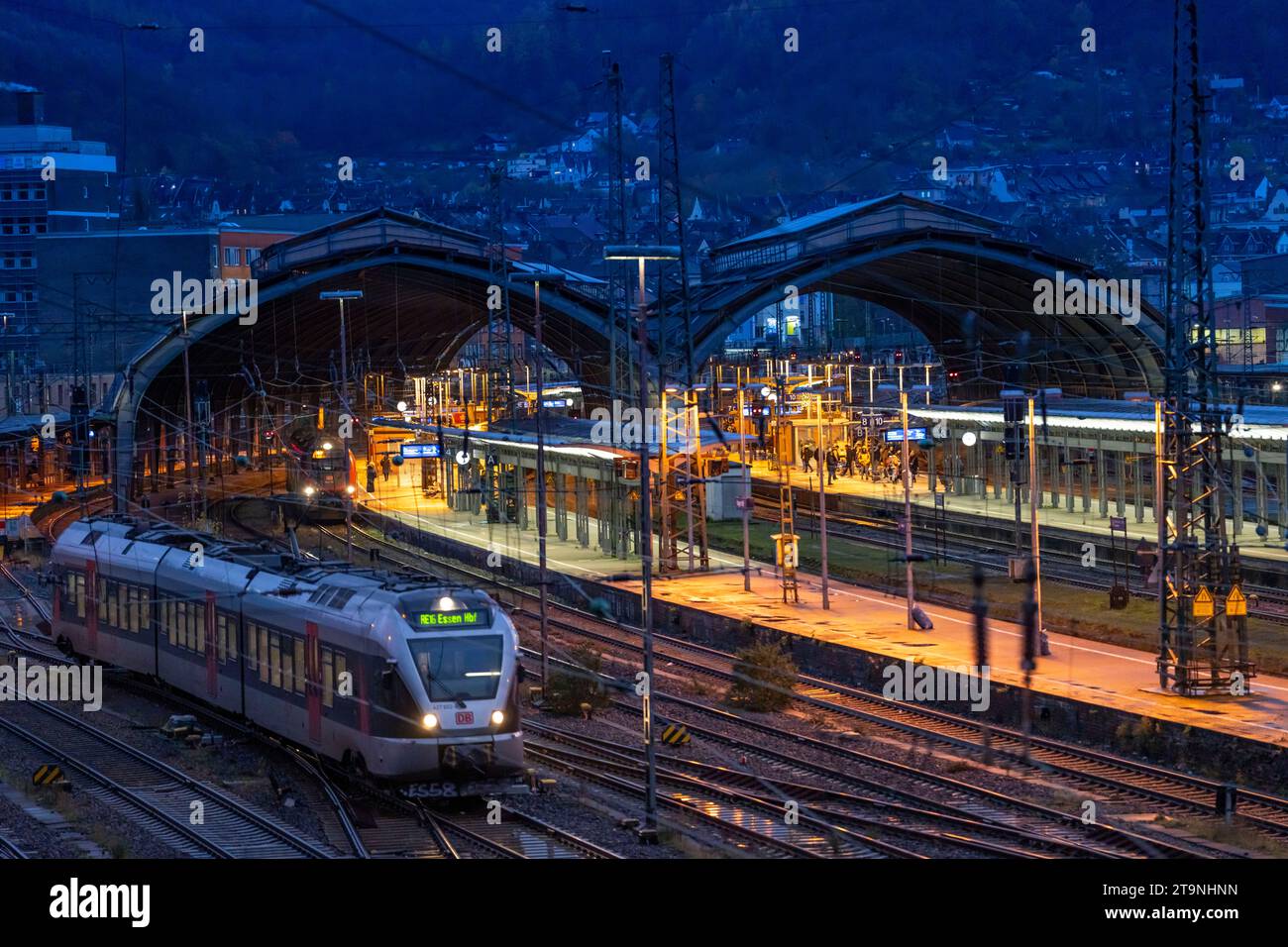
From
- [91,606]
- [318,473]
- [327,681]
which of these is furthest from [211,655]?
[318,473]

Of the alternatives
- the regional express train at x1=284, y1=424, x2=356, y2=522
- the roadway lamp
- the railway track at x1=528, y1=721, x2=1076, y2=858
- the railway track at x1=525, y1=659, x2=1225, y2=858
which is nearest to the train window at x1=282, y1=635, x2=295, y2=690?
the railway track at x1=528, y1=721, x2=1076, y2=858

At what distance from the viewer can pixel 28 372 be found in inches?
2763

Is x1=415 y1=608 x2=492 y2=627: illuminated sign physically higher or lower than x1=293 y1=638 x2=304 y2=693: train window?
higher

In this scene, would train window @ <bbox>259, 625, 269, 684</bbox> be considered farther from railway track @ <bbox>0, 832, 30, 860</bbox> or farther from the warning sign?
the warning sign

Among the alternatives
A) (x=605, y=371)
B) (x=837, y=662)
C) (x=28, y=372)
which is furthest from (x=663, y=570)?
(x=28, y=372)

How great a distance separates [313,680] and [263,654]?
163cm

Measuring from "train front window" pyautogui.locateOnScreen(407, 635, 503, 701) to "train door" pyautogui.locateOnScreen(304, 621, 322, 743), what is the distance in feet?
6.08

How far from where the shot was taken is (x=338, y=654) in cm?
1477

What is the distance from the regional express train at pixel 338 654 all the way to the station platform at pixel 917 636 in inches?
291

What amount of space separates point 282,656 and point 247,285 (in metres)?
29.1

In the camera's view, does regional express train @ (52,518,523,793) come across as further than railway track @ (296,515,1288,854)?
No

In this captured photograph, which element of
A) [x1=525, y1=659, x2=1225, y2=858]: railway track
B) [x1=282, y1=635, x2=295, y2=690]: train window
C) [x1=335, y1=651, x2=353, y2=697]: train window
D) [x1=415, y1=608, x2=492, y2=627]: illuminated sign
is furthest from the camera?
[x1=282, y1=635, x2=295, y2=690]: train window

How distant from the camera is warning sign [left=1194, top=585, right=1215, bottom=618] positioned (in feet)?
65.3
